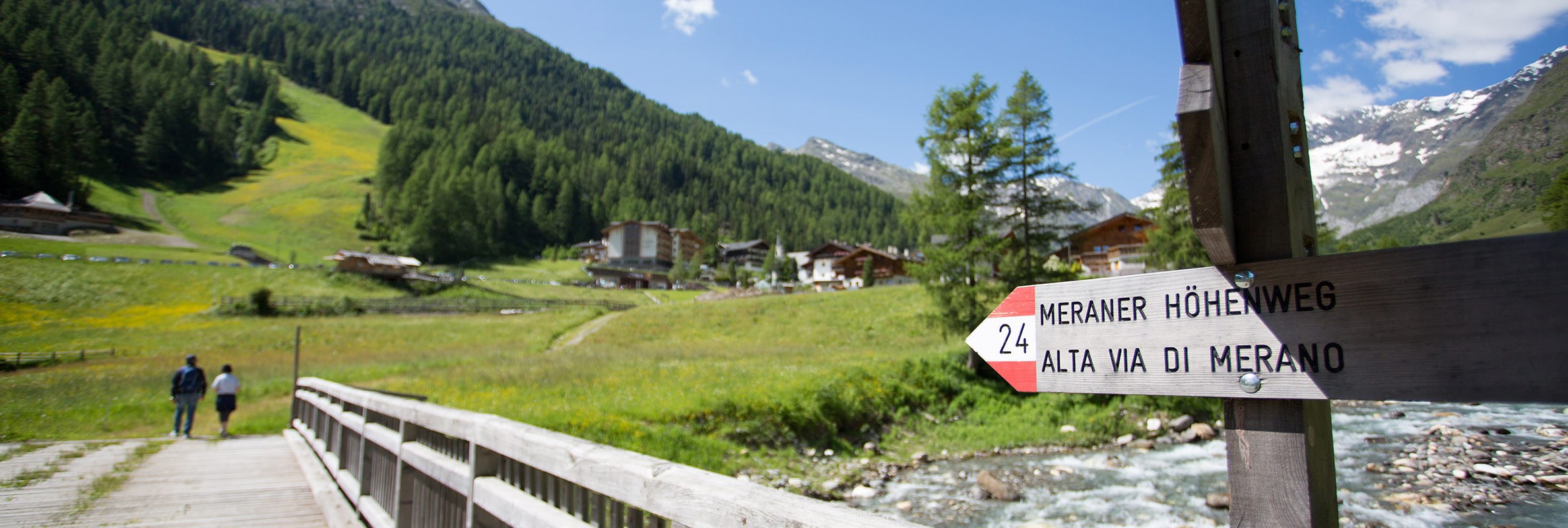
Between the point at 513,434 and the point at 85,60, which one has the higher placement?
the point at 85,60

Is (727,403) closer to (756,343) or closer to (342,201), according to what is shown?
(756,343)

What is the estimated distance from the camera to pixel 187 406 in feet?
46.1

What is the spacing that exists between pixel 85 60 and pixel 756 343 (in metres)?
64.3

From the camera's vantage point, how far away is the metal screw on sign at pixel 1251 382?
2.09 metres

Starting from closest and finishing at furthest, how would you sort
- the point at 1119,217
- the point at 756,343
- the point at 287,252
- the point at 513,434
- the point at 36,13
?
the point at 513,434, the point at 36,13, the point at 756,343, the point at 1119,217, the point at 287,252

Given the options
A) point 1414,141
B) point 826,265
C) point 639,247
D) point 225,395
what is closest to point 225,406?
point 225,395

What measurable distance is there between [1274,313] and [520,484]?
3.89 m

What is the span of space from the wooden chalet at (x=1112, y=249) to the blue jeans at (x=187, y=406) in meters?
47.3

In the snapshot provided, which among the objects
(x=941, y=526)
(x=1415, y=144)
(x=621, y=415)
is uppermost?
(x=1415, y=144)

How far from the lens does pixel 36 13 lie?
1444 centimetres

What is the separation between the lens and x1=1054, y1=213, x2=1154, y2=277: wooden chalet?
169 feet

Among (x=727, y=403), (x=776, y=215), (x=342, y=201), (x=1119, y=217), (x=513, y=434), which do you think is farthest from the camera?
(x=776, y=215)

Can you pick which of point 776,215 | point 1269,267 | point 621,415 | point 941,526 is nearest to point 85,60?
point 621,415

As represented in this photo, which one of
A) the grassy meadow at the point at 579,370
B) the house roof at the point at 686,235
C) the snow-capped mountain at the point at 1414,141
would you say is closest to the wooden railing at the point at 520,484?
the snow-capped mountain at the point at 1414,141
